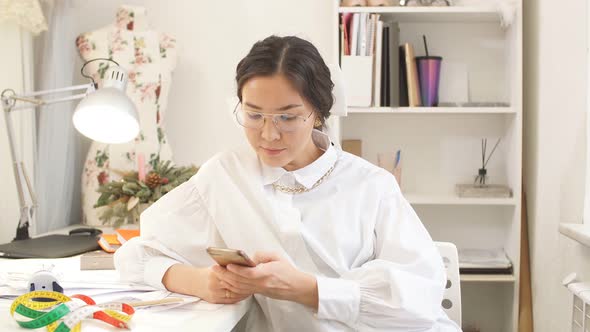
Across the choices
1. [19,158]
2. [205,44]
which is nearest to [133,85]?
[205,44]

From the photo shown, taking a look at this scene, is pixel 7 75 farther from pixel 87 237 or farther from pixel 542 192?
pixel 542 192

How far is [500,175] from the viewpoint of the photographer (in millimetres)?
2936

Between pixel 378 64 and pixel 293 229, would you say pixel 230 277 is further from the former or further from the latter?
pixel 378 64

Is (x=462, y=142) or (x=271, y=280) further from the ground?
(x=462, y=142)

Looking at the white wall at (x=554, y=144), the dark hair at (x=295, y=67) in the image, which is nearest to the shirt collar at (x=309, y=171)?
the dark hair at (x=295, y=67)

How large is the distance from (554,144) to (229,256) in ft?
5.17

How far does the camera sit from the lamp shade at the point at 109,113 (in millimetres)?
1846

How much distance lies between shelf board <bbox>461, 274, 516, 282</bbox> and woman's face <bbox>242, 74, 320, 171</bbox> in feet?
4.69

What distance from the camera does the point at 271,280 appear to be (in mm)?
1337

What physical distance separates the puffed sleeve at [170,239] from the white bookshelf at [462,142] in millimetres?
1276

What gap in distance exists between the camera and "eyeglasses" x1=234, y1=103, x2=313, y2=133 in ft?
4.77

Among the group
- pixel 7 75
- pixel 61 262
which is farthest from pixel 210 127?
pixel 61 262

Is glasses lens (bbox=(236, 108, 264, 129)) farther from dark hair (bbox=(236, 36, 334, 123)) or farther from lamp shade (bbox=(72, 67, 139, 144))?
lamp shade (bbox=(72, 67, 139, 144))

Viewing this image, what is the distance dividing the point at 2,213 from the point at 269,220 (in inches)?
55.9
